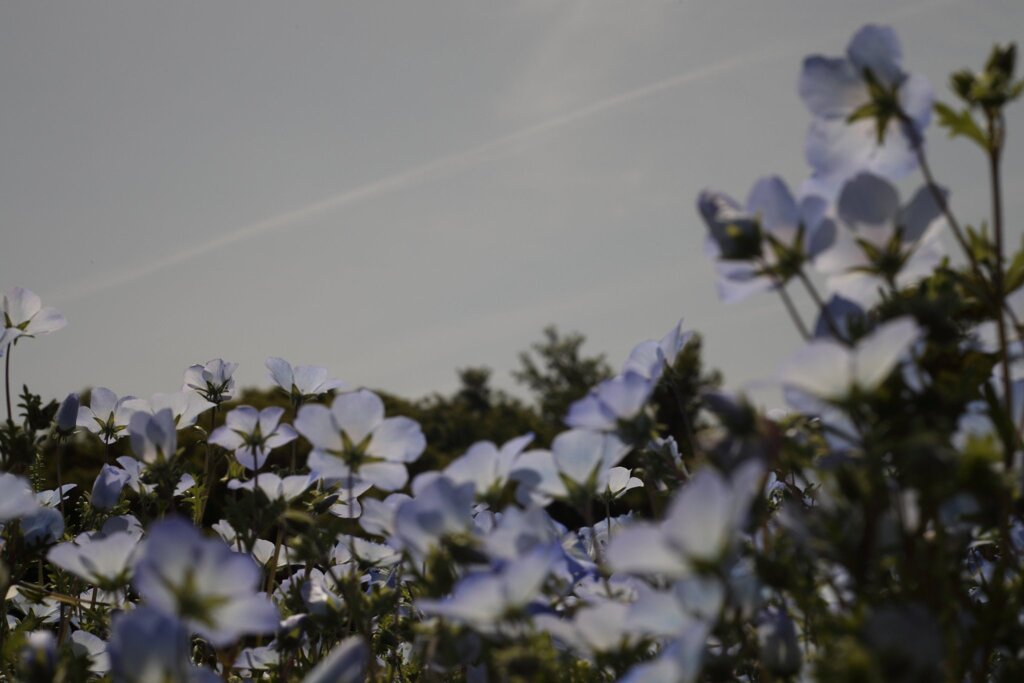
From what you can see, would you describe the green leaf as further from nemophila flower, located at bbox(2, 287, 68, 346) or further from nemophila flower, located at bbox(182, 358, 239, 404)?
nemophila flower, located at bbox(2, 287, 68, 346)

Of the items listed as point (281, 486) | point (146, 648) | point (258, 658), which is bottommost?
point (258, 658)

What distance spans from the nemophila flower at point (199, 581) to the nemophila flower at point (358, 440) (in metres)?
0.44

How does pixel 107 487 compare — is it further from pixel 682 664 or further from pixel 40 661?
pixel 682 664

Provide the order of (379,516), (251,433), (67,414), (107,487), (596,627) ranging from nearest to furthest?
(596,627) → (379,516) → (251,433) → (107,487) → (67,414)

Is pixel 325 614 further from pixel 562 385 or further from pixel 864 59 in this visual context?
pixel 562 385

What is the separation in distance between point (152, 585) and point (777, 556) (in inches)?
31.9

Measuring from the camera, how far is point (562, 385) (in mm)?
55375

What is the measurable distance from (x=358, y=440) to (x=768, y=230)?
768 mm

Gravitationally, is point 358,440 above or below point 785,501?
above

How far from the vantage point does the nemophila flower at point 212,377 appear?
296 cm

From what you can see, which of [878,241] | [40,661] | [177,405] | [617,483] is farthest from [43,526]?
[878,241]

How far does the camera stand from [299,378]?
256 cm

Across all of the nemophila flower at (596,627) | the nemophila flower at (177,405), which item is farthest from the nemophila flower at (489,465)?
the nemophila flower at (177,405)

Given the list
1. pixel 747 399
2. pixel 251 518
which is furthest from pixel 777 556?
pixel 251 518
